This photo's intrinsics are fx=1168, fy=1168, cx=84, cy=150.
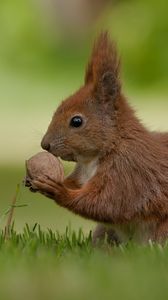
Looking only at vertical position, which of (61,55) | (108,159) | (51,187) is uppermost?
(61,55)

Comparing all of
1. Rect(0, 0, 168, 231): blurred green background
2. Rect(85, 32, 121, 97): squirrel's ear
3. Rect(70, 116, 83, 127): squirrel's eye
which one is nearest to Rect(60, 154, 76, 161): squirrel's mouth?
Rect(70, 116, 83, 127): squirrel's eye

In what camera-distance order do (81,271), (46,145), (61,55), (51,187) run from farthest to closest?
(61,55) < (46,145) < (51,187) < (81,271)

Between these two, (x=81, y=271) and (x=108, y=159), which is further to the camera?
(x=108, y=159)

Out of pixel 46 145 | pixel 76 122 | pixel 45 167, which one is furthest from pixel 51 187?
pixel 76 122

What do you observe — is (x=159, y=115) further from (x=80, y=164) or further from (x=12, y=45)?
(x=80, y=164)

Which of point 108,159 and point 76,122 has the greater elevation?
point 76,122

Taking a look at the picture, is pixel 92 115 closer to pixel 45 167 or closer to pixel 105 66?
pixel 105 66

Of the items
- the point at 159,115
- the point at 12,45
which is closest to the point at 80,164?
the point at 159,115
